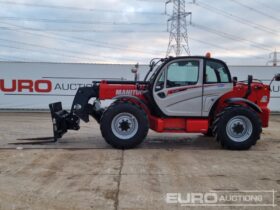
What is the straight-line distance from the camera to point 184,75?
456 inches

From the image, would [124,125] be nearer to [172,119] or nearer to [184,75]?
[172,119]

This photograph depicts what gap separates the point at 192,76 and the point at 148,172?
3758mm

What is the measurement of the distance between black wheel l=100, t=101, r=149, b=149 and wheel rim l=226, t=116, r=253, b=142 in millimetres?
2061

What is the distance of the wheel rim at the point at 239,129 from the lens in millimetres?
11336

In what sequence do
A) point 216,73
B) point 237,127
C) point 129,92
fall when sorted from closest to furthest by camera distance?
1. point 237,127
2. point 216,73
3. point 129,92

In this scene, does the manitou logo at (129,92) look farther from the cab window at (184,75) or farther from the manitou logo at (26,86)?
the manitou logo at (26,86)

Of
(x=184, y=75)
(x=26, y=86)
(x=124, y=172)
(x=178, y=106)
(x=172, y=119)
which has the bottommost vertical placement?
(x=124, y=172)

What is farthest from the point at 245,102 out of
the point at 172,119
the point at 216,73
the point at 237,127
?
the point at 172,119

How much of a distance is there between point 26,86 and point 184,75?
13569 mm

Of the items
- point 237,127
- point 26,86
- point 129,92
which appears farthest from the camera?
point 26,86

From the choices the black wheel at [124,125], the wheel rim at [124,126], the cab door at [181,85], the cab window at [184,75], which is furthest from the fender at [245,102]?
the wheel rim at [124,126]

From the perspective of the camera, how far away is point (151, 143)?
1246 cm

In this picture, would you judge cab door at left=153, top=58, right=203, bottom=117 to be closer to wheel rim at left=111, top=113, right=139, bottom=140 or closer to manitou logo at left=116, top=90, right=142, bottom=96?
manitou logo at left=116, top=90, right=142, bottom=96

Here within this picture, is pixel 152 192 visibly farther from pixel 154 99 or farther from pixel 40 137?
→ pixel 40 137
